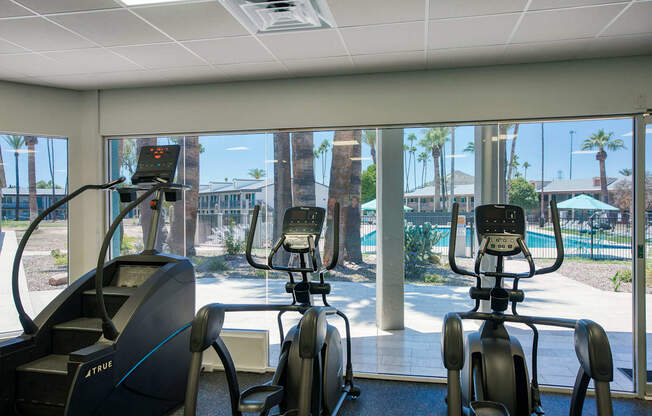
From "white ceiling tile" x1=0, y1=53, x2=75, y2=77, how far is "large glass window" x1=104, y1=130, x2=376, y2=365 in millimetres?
926

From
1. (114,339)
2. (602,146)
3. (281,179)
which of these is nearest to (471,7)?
(602,146)

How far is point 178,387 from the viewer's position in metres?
3.23

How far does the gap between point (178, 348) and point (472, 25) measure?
3147 millimetres

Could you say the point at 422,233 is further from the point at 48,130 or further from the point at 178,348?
the point at 48,130

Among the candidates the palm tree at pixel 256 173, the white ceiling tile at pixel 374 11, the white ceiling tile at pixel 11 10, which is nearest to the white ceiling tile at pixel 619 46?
the white ceiling tile at pixel 374 11

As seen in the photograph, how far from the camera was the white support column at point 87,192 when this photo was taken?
4488 mm

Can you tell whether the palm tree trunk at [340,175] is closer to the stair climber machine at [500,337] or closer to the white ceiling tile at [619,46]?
the stair climber machine at [500,337]

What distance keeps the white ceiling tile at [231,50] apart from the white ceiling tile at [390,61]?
0.78 metres

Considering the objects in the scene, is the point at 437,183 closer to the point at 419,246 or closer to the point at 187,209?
the point at 419,246

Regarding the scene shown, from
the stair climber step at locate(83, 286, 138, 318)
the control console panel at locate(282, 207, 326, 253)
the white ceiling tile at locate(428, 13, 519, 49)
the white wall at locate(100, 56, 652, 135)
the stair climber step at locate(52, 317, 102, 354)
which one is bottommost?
the stair climber step at locate(52, 317, 102, 354)

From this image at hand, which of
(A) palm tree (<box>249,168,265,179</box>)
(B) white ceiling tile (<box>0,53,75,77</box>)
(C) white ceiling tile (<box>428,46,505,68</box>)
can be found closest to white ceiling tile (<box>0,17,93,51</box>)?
(B) white ceiling tile (<box>0,53,75,77</box>)

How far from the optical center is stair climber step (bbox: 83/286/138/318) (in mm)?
3070

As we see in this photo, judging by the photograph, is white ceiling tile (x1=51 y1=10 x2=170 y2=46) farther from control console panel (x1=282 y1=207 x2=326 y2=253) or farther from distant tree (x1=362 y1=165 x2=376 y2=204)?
distant tree (x1=362 y1=165 x2=376 y2=204)

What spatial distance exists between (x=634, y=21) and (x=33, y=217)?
5524mm
